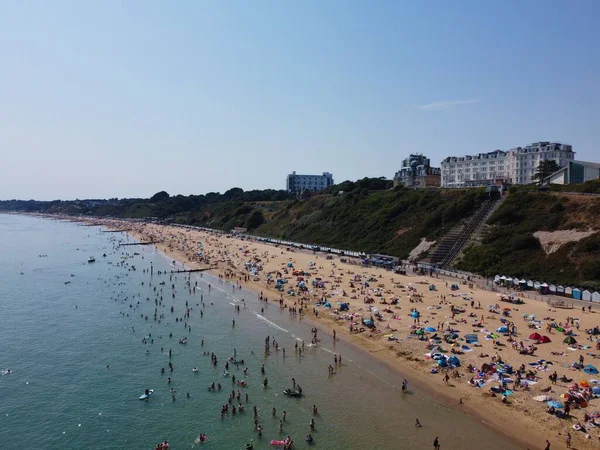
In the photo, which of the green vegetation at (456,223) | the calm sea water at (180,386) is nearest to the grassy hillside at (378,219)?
the green vegetation at (456,223)

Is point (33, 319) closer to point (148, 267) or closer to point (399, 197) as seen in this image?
point (148, 267)

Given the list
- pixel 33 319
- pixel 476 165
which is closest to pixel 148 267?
pixel 33 319

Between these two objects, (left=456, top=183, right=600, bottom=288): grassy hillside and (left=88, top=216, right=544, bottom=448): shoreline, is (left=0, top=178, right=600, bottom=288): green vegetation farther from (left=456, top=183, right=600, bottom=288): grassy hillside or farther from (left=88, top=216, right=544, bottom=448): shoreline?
(left=88, top=216, right=544, bottom=448): shoreline

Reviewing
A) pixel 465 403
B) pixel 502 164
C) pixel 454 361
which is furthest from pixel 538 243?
pixel 502 164

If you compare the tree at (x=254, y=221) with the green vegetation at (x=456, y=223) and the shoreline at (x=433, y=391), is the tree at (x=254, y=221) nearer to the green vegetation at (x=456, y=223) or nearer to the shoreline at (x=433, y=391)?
the green vegetation at (x=456, y=223)

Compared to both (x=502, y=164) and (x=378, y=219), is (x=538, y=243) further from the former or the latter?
(x=502, y=164)
